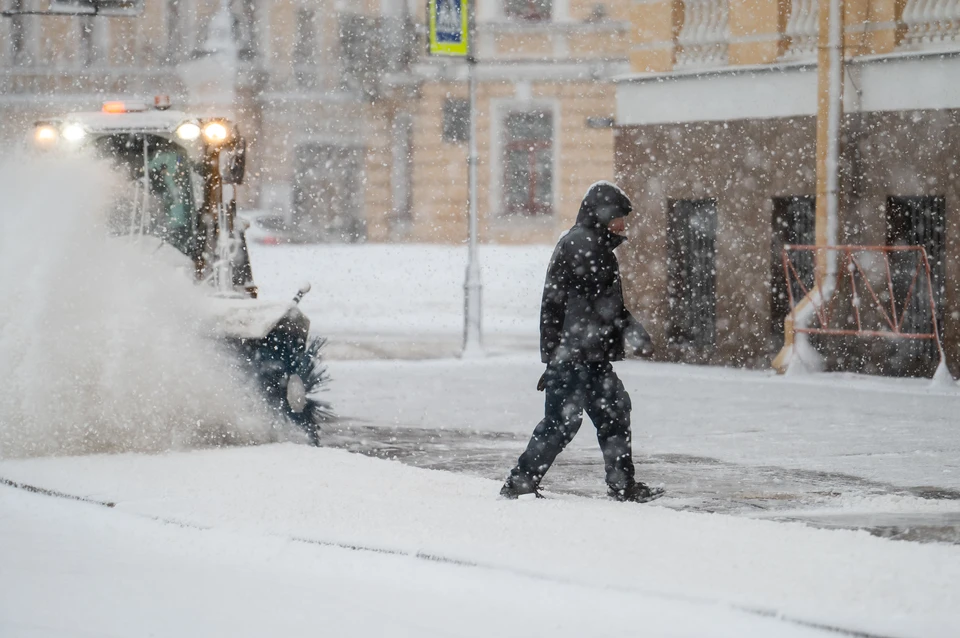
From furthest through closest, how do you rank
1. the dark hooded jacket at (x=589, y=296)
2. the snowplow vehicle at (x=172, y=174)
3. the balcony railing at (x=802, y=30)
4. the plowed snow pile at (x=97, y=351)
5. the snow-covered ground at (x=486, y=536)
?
the balcony railing at (x=802, y=30) → the snowplow vehicle at (x=172, y=174) → the plowed snow pile at (x=97, y=351) → the dark hooded jacket at (x=589, y=296) → the snow-covered ground at (x=486, y=536)

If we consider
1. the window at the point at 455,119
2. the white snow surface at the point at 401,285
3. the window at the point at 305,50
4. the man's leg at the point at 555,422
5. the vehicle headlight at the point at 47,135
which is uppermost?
the window at the point at 305,50

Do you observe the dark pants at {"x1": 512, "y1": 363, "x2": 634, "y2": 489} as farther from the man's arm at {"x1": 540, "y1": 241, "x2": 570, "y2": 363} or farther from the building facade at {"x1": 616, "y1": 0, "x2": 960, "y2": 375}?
the building facade at {"x1": 616, "y1": 0, "x2": 960, "y2": 375}

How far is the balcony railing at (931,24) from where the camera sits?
17.3 metres

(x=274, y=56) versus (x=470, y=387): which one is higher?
(x=274, y=56)

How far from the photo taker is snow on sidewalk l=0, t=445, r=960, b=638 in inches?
260

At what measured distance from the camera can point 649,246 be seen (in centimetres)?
2005

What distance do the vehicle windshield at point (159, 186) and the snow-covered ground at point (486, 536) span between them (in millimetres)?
2137

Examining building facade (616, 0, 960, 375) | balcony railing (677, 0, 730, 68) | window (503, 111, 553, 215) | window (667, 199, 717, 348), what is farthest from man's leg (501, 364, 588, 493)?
window (503, 111, 553, 215)

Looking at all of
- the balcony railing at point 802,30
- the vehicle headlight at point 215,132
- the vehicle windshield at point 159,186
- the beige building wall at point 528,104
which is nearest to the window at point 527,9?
the beige building wall at point 528,104

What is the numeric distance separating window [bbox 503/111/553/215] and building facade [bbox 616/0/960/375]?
15568 mm

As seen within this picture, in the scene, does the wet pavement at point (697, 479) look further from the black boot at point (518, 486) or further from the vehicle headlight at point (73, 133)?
the vehicle headlight at point (73, 133)

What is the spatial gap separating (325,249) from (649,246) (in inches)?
626

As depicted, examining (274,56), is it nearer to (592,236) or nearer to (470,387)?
(470,387)

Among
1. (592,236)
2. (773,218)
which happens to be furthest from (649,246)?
(592,236)
